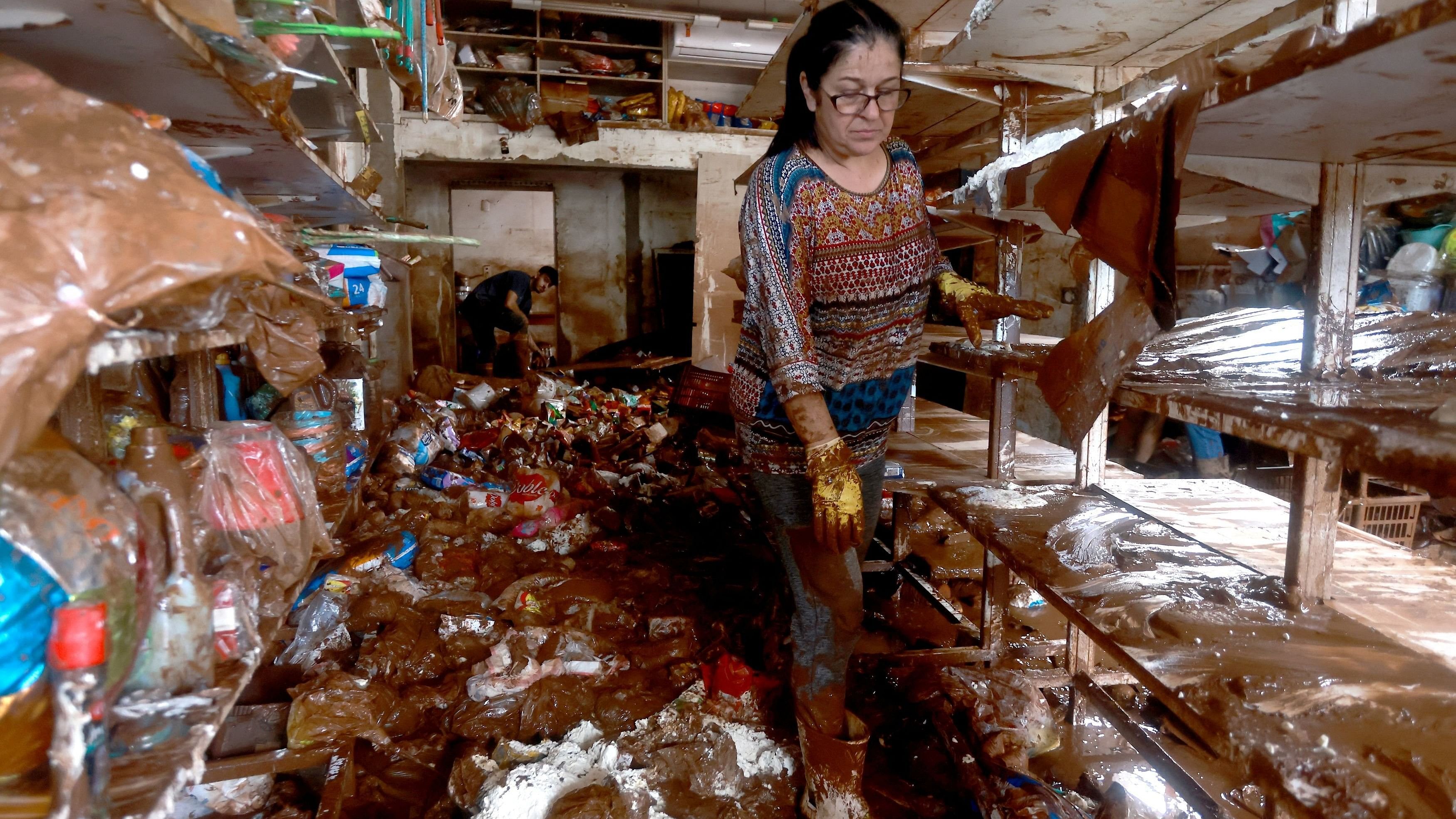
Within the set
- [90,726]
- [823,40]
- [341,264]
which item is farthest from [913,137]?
[90,726]

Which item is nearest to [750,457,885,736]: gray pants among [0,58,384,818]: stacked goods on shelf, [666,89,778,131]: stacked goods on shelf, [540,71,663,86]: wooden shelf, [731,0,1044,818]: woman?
[731,0,1044,818]: woman

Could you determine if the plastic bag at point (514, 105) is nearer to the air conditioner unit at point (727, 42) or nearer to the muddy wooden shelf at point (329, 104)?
the air conditioner unit at point (727, 42)

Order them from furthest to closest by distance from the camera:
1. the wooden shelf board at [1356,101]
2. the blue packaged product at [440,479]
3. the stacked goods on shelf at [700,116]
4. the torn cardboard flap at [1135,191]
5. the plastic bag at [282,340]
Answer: the stacked goods on shelf at [700,116] → the blue packaged product at [440,479] → the plastic bag at [282,340] → the torn cardboard flap at [1135,191] → the wooden shelf board at [1356,101]

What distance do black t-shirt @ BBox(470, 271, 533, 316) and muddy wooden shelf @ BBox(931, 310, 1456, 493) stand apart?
625 centimetres

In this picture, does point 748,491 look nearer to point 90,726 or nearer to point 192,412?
point 192,412

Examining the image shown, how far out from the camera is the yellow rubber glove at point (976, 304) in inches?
82.8

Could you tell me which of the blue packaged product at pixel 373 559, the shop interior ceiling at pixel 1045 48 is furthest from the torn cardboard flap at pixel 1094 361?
the blue packaged product at pixel 373 559

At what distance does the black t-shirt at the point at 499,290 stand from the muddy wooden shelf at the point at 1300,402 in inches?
Result: 246

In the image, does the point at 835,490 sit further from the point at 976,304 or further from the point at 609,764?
the point at 609,764

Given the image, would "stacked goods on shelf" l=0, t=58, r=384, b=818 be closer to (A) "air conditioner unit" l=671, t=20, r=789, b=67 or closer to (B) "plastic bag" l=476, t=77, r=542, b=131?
(B) "plastic bag" l=476, t=77, r=542, b=131

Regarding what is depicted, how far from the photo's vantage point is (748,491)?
3.98 m

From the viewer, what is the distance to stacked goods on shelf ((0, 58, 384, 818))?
729 mm

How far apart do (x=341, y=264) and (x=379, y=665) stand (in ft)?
5.00

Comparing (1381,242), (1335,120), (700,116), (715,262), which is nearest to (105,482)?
(1335,120)
